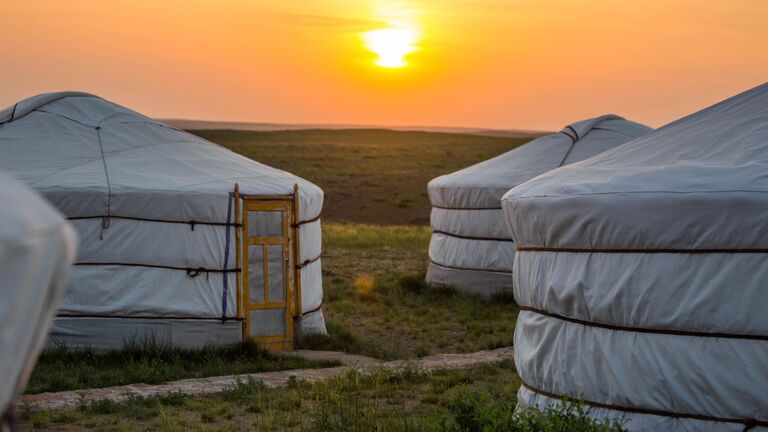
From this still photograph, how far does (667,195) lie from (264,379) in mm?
3753

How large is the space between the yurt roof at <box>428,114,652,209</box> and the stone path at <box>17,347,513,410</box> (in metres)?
3.61

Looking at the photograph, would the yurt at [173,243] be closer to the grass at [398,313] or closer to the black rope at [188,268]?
the black rope at [188,268]

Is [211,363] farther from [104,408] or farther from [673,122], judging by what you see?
[673,122]

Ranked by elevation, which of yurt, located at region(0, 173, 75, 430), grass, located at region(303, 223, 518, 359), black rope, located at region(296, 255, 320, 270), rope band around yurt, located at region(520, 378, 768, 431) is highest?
yurt, located at region(0, 173, 75, 430)

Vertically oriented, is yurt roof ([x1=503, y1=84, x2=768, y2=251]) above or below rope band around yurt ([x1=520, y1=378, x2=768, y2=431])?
above

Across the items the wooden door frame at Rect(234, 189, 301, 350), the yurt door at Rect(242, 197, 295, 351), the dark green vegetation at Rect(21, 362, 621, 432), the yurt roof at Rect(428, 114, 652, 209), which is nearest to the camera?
the dark green vegetation at Rect(21, 362, 621, 432)

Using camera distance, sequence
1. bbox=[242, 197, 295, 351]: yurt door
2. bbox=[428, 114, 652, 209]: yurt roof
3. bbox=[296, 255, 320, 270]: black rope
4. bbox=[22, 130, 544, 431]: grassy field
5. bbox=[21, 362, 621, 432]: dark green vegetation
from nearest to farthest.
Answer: bbox=[21, 362, 621, 432]: dark green vegetation
bbox=[22, 130, 544, 431]: grassy field
bbox=[242, 197, 295, 351]: yurt door
bbox=[296, 255, 320, 270]: black rope
bbox=[428, 114, 652, 209]: yurt roof

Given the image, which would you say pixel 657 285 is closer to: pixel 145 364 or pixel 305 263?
pixel 145 364

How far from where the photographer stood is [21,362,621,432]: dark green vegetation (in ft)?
17.5

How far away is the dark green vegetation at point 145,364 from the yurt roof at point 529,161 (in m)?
4.69

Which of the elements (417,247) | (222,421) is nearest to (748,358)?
(222,421)

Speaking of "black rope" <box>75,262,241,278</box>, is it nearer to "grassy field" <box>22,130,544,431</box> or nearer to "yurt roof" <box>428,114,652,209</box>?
"grassy field" <box>22,130,544,431</box>

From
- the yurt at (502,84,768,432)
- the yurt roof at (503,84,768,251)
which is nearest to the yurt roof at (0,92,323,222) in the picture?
the yurt roof at (503,84,768,251)

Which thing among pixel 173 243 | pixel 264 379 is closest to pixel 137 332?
pixel 173 243
